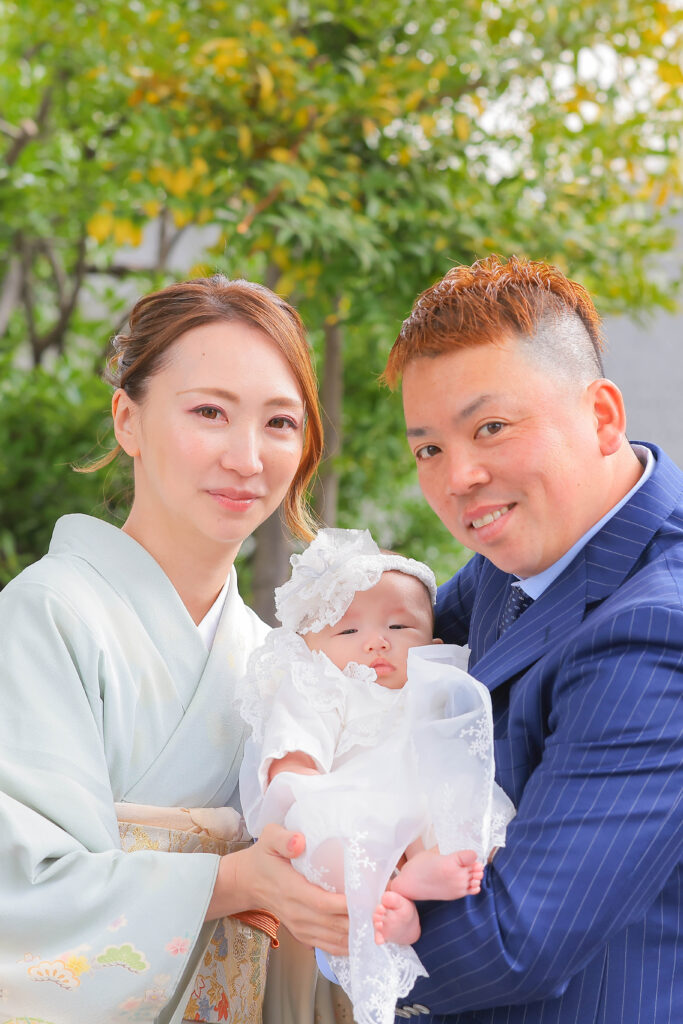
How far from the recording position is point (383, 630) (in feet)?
6.05

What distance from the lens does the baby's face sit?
5.91ft

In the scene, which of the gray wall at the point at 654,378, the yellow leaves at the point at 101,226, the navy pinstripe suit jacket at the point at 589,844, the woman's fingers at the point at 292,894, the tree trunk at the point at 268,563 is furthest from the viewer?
the gray wall at the point at 654,378

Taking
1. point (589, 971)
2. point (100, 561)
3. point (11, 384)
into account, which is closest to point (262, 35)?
point (100, 561)

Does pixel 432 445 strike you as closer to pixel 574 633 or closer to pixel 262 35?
pixel 574 633

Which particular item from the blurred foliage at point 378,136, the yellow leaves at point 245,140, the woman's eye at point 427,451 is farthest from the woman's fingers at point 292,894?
the yellow leaves at point 245,140

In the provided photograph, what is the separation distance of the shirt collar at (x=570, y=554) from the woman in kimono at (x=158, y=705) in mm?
507

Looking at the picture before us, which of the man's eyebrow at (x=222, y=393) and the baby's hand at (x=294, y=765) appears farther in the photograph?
the man's eyebrow at (x=222, y=393)

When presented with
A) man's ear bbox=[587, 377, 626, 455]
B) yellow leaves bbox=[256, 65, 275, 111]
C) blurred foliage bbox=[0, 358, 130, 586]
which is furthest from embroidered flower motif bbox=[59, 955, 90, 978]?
blurred foliage bbox=[0, 358, 130, 586]

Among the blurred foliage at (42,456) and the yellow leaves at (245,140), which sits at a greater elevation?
the yellow leaves at (245,140)

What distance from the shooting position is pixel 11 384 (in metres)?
5.01

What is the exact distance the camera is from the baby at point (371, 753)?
4.37ft

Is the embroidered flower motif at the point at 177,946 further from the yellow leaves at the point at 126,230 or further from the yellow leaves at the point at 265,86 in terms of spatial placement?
the yellow leaves at the point at 265,86

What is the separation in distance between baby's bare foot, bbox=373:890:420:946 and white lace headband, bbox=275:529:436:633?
0.57m

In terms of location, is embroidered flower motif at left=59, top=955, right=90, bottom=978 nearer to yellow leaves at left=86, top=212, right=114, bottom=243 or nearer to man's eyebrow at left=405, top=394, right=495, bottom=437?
man's eyebrow at left=405, top=394, right=495, bottom=437
